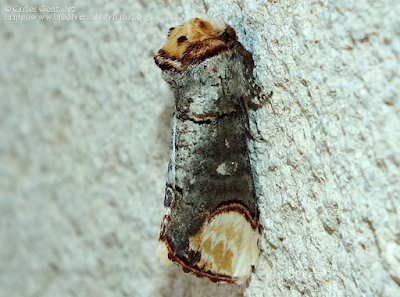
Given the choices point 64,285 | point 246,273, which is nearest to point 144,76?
point 246,273

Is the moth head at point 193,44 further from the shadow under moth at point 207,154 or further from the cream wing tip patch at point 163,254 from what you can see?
the cream wing tip patch at point 163,254

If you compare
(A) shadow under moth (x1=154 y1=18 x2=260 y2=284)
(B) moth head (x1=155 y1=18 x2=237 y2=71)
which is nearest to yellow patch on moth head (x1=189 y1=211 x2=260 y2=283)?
(A) shadow under moth (x1=154 y1=18 x2=260 y2=284)

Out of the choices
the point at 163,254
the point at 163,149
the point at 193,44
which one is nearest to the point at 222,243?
the point at 163,254

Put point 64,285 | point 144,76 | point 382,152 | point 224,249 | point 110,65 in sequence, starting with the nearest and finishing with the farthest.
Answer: point 382,152 → point 224,249 → point 144,76 → point 110,65 → point 64,285

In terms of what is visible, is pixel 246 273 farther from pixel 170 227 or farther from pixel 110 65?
pixel 110 65

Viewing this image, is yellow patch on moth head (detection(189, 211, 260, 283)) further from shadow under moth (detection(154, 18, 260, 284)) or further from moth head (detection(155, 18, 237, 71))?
moth head (detection(155, 18, 237, 71))

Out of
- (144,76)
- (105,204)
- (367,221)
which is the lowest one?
(367,221)

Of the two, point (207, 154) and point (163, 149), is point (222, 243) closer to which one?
point (207, 154)
